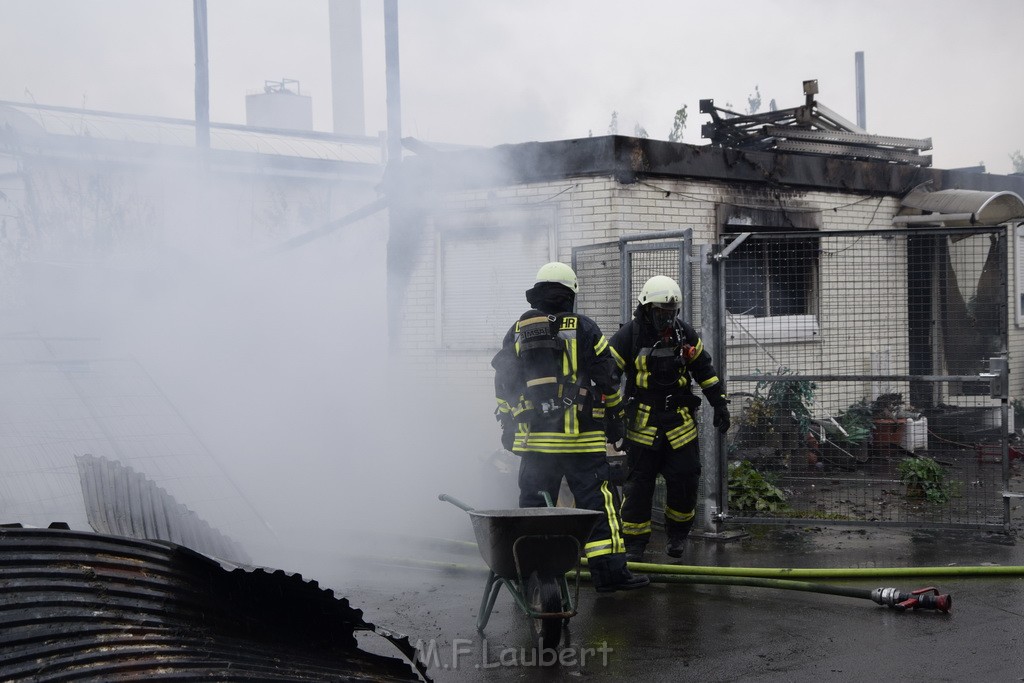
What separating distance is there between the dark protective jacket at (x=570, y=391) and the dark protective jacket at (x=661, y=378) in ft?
2.44

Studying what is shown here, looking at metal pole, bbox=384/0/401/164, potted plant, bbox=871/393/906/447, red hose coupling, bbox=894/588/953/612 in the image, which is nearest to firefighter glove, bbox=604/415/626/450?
red hose coupling, bbox=894/588/953/612

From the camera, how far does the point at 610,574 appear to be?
6.04 m

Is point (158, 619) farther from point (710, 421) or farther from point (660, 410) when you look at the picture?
point (710, 421)

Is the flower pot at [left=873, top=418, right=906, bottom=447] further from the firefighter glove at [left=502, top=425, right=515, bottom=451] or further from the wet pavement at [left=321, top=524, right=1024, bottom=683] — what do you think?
the firefighter glove at [left=502, top=425, right=515, bottom=451]

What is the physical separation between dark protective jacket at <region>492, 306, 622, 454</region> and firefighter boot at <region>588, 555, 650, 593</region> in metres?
0.65

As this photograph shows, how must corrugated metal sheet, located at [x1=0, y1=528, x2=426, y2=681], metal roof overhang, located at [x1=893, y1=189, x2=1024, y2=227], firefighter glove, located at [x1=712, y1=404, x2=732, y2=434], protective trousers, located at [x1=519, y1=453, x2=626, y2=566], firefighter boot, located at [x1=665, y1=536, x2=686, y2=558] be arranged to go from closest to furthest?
corrugated metal sheet, located at [x1=0, y1=528, x2=426, y2=681]
protective trousers, located at [x1=519, y1=453, x2=626, y2=566]
firefighter boot, located at [x1=665, y1=536, x2=686, y2=558]
firefighter glove, located at [x1=712, y1=404, x2=732, y2=434]
metal roof overhang, located at [x1=893, y1=189, x2=1024, y2=227]

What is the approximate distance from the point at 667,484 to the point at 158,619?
4124 mm

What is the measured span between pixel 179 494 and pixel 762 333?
6233mm

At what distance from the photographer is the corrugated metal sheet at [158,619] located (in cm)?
318

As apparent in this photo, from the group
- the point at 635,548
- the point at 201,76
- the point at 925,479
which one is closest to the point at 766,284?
the point at 925,479

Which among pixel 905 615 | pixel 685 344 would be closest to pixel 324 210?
pixel 685 344

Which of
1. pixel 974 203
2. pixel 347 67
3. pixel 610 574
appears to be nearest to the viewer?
pixel 610 574

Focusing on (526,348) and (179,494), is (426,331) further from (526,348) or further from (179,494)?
(526,348)

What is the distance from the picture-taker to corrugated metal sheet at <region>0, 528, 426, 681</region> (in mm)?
3176
